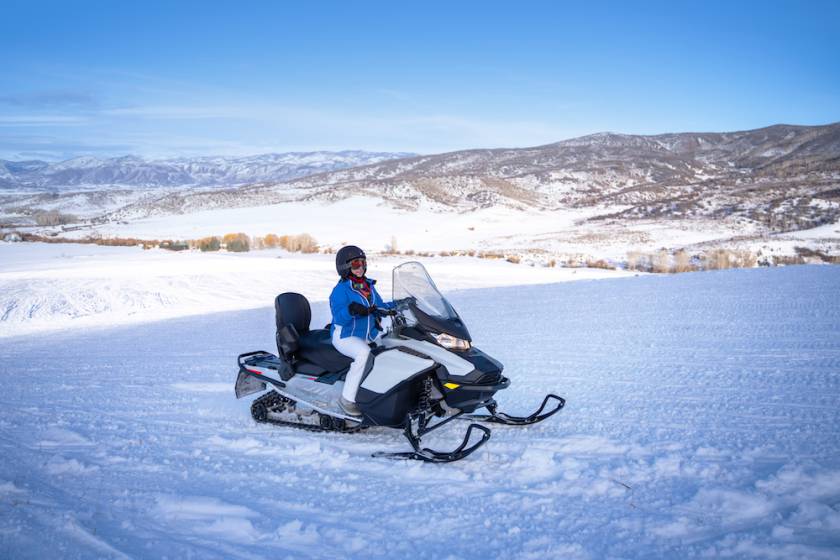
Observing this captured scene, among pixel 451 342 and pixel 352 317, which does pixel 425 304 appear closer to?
pixel 451 342

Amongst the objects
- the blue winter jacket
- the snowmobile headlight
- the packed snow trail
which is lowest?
the packed snow trail

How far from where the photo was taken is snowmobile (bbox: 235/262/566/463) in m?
4.55

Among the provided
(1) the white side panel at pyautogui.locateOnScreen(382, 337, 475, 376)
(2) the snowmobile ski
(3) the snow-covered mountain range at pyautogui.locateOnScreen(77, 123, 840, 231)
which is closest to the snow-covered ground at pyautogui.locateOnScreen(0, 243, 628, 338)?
(1) the white side panel at pyautogui.locateOnScreen(382, 337, 475, 376)

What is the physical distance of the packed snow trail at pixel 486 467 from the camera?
10.8ft

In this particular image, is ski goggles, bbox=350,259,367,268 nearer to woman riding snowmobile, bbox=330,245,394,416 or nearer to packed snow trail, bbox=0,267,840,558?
woman riding snowmobile, bbox=330,245,394,416

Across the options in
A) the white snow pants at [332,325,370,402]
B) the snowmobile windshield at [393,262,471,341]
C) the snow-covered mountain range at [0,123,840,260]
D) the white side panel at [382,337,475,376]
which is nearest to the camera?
the white side panel at [382,337,475,376]

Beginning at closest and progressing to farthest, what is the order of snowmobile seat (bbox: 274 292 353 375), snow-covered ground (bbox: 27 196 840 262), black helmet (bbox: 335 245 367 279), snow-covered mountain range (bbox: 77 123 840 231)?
1. black helmet (bbox: 335 245 367 279)
2. snowmobile seat (bbox: 274 292 353 375)
3. snow-covered ground (bbox: 27 196 840 262)
4. snow-covered mountain range (bbox: 77 123 840 231)

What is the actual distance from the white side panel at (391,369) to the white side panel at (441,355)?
0.06m

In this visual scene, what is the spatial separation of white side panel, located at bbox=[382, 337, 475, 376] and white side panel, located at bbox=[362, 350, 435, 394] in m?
0.06

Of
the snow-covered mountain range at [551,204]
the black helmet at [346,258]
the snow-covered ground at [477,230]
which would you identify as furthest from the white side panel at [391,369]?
the snow-covered mountain range at [551,204]

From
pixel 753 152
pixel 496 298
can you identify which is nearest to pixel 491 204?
pixel 496 298

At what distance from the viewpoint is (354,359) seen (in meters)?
4.89

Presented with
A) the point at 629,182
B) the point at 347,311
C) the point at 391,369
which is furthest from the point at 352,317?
the point at 629,182

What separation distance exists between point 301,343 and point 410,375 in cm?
135
